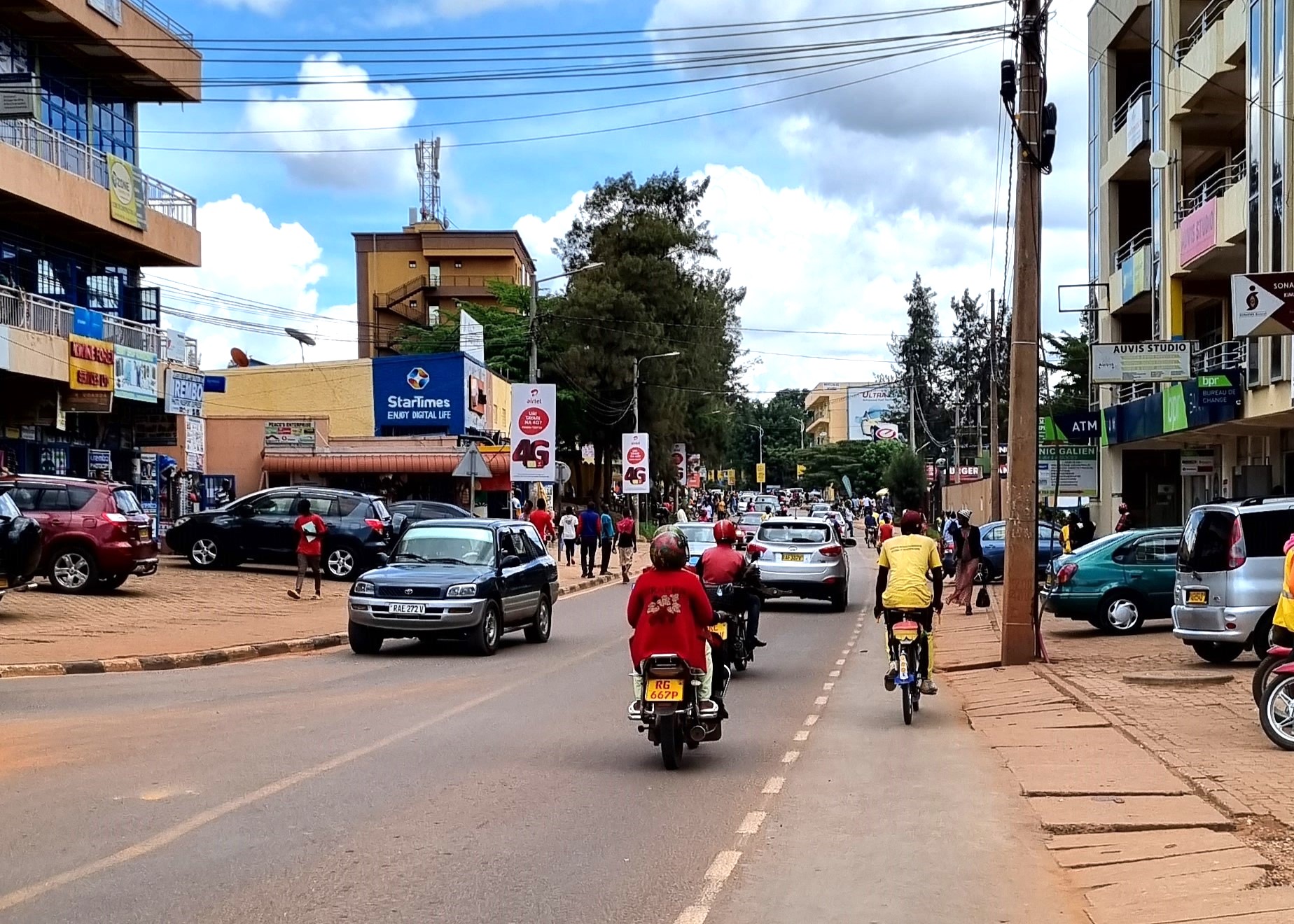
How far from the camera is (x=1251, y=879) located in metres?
6.74

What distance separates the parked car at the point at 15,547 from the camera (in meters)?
17.2

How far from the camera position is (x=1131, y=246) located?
4184cm

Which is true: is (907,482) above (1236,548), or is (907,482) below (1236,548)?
below

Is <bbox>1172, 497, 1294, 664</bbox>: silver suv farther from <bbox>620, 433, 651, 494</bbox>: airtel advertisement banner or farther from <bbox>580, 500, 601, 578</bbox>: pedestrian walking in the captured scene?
<bbox>620, 433, 651, 494</bbox>: airtel advertisement banner

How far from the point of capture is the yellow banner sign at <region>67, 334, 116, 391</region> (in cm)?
2895

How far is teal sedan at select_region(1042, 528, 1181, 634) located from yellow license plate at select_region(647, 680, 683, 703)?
12.7m

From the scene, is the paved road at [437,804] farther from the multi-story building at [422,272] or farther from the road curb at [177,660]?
the multi-story building at [422,272]

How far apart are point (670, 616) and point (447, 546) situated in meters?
9.23

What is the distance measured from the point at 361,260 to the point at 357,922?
305 ft

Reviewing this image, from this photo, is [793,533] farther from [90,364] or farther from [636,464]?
[636,464]

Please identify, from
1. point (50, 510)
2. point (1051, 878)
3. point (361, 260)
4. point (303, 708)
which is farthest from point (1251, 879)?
point (361, 260)

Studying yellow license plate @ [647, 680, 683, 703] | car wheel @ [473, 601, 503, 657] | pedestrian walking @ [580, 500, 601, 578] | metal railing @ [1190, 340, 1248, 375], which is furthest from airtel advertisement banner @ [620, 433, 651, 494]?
yellow license plate @ [647, 680, 683, 703]

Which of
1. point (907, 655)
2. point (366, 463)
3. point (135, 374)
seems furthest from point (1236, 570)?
point (366, 463)

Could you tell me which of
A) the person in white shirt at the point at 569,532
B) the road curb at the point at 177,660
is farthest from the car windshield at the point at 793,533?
the person in white shirt at the point at 569,532
